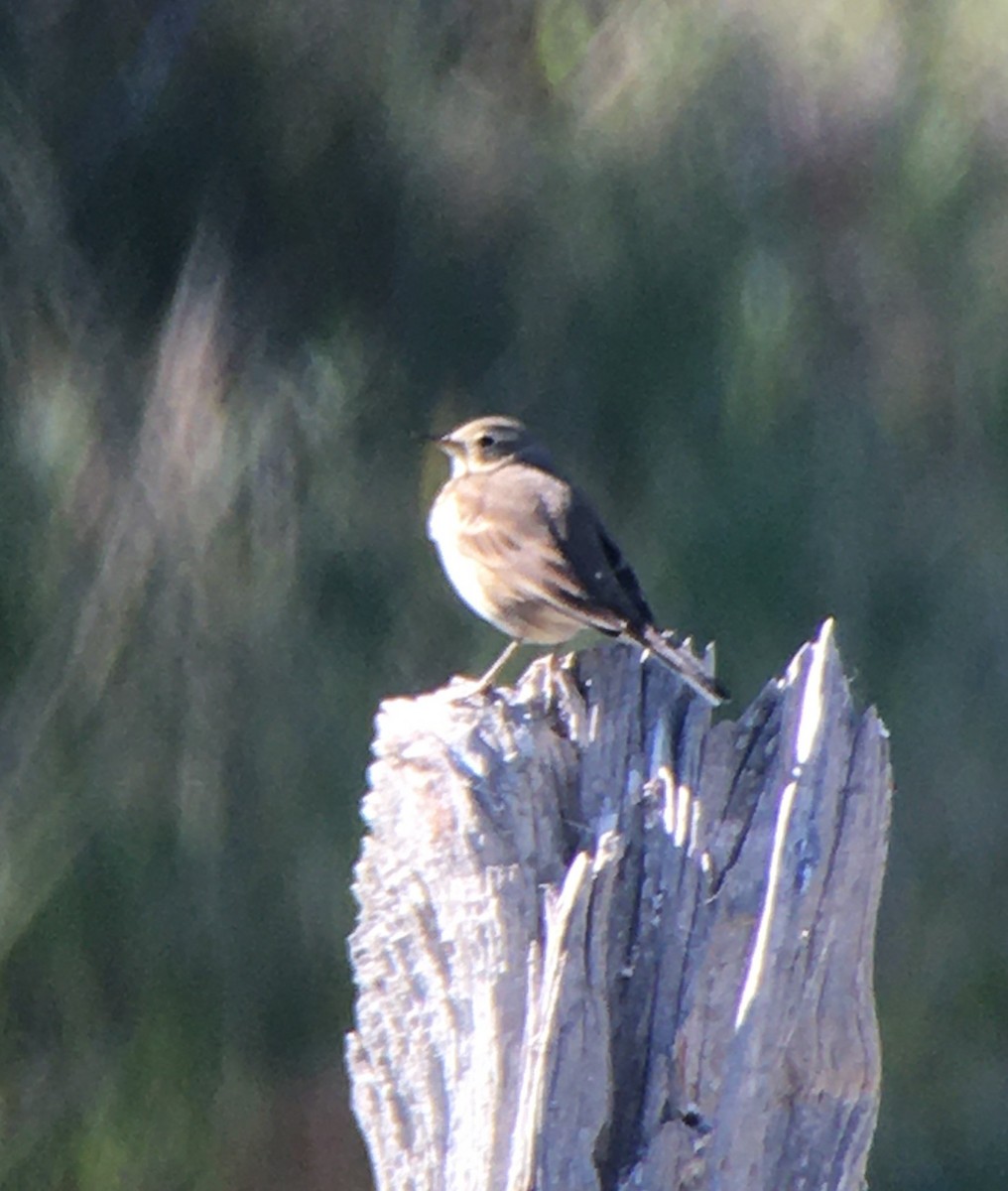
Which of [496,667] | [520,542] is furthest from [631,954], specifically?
[520,542]

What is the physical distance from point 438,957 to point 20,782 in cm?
162

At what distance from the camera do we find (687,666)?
8.94 feet

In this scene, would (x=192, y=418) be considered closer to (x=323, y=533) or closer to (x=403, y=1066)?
(x=323, y=533)

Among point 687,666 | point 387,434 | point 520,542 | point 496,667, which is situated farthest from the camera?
point 387,434

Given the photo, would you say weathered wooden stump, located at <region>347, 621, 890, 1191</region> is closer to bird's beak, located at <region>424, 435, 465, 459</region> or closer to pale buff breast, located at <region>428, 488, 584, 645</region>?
pale buff breast, located at <region>428, 488, 584, 645</region>

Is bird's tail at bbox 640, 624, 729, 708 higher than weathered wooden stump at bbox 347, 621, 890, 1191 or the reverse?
higher

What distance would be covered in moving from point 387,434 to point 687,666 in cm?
154

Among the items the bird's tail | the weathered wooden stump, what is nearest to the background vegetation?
the bird's tail

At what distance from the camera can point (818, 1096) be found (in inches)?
82.0

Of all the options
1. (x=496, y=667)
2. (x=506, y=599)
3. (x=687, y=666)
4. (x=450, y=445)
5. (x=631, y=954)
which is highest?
(x=450, y=445)

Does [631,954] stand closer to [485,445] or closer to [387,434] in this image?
[485,445]

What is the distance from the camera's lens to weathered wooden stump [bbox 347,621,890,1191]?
2.04 metres

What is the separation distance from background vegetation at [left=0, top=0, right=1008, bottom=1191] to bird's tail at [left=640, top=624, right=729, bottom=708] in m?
0.90

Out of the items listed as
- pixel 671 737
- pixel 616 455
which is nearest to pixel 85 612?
pixel 616 455
